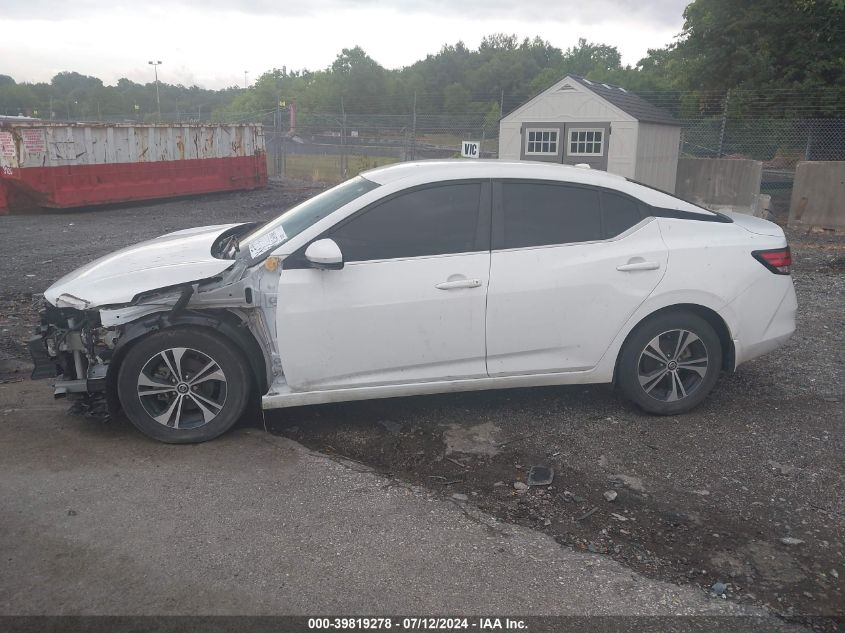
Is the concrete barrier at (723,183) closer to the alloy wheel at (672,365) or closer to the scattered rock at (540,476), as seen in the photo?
the alloy wheel at (672,365)

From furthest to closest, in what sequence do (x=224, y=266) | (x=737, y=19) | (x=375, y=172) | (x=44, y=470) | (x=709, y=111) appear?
(x=737, y=19) → (x=709, y=111) → (x=375, y=172) → (x=224, y=266) → (x=44, y=470)

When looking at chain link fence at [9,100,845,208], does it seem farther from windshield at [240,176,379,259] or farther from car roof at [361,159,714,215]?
windshield at [240,176,379,259]

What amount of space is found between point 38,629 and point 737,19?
92.0ft

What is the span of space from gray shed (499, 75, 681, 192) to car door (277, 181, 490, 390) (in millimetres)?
12217

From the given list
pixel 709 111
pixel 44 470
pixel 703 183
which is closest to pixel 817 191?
pixel 703 183

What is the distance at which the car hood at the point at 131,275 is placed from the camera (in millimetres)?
4219

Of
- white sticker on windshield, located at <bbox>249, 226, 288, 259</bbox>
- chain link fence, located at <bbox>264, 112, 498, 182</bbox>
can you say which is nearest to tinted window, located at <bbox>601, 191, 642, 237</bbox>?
white sticker on windshield, located at <bbox>249, 226, 288, 259</bbox>

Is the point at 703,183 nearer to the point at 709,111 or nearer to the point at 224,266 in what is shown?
the point at 709,111

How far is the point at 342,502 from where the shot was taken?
3701 mm

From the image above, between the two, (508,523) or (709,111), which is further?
(709,111)

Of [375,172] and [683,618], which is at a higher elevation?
[375,172]

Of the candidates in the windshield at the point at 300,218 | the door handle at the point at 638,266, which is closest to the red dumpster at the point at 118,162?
the windshield at the point at 300,218

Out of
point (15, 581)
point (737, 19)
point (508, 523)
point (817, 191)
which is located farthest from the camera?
point (737, 19)

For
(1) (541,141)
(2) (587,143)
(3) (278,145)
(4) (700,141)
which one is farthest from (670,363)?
(3) (278,145)
